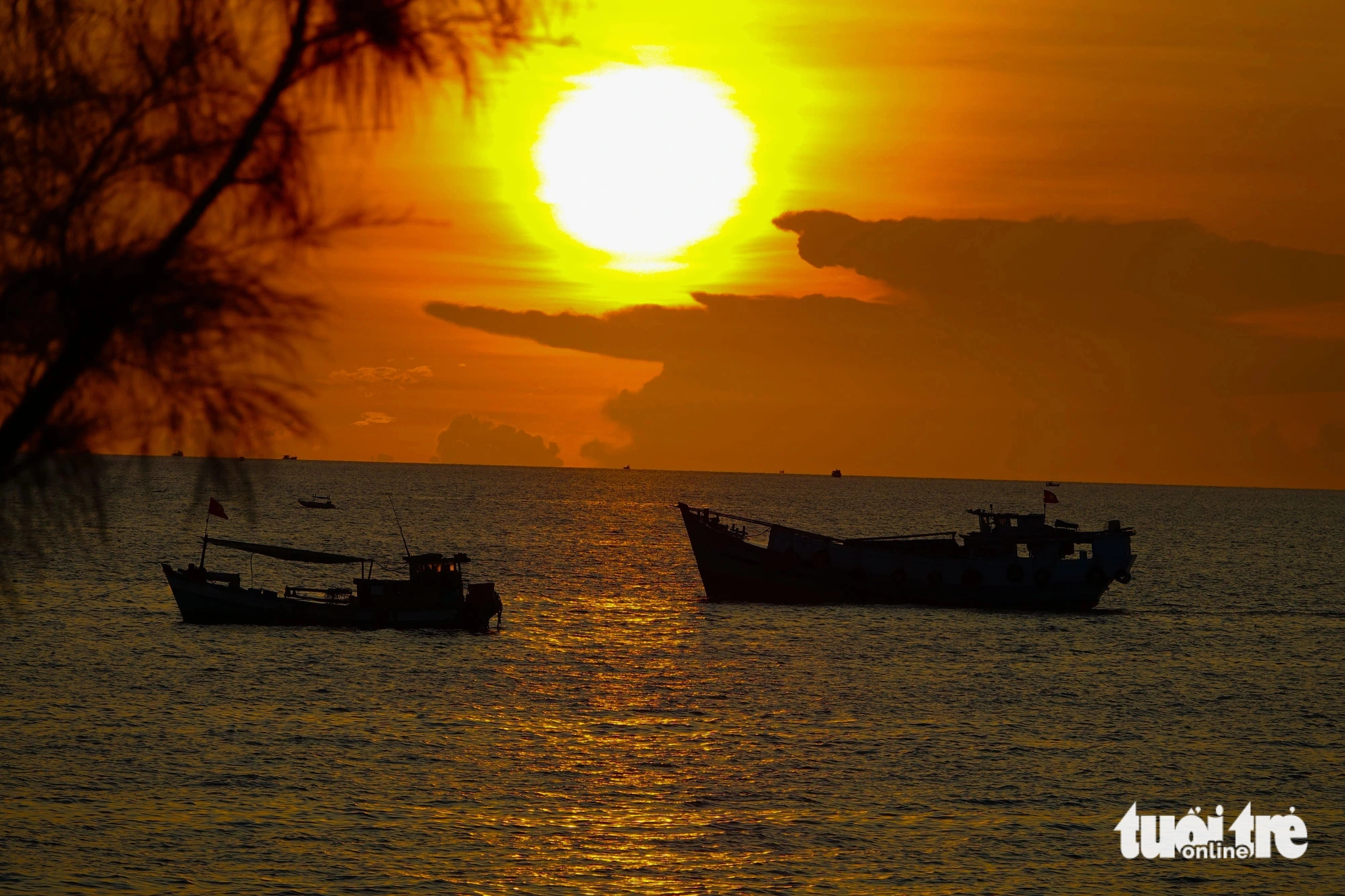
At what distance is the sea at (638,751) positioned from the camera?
34156 mm

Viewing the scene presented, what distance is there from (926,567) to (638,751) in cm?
4917

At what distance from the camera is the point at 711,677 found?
207ft

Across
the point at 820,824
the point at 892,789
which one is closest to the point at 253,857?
the point at 820,824

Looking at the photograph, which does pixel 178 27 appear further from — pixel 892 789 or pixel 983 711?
pixel 983 711

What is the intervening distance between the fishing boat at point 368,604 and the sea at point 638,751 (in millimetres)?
991

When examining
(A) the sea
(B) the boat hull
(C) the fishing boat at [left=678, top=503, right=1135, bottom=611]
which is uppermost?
(C) the fishing boat at [left=678, top=503, right=1135, bottom=611]

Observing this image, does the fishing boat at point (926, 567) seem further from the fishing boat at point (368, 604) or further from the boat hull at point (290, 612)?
the boat hull at point (290, 612)

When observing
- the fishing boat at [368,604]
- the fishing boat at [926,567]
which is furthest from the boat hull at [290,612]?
the fishing boat at [926,567]

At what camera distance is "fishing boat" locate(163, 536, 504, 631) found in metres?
73.8

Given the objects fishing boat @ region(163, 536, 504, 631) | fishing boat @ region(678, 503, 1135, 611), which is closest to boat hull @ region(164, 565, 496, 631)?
fishing boat @ region(163, 536, 504, 631)

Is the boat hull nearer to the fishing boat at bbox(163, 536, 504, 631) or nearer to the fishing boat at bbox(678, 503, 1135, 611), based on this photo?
the fishing boat at bbox(163, 536, 504, 631)

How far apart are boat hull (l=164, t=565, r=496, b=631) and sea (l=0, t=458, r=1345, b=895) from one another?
0.84m

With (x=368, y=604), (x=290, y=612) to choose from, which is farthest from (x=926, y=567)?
(x=290, y=612)

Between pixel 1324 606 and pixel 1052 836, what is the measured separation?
8298cm
